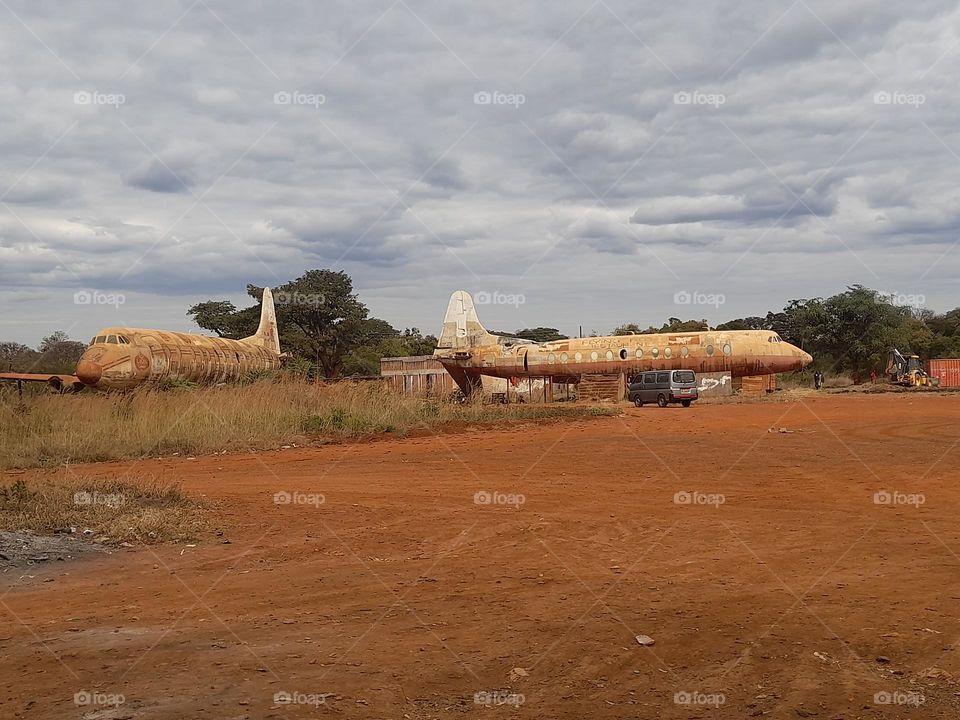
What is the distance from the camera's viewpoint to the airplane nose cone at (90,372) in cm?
2589

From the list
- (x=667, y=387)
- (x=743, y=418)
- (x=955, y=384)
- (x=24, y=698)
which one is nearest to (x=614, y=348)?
(x=667, y=387)

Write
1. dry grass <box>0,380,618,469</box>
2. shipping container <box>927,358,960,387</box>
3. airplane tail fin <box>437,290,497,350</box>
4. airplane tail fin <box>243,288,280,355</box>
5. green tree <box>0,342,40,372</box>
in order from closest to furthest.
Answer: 1. dry grass <box>0,380,618,469</box>
2. green tree <box>0,342,40,372</box>
3. airplane tail fin <box>243,288,280,355</box>
4. airplane tail fin <box>437,290,497,350</box>
5. shipping container <box>927,358,960,387</box>

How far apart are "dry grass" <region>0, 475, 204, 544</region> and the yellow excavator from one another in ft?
166

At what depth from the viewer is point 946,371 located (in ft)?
182

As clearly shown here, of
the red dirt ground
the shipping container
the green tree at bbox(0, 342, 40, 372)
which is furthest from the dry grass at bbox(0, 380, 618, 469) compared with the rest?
the shipping container

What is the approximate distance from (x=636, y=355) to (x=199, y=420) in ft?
84.9

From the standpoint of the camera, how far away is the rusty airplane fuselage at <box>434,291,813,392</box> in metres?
40.0

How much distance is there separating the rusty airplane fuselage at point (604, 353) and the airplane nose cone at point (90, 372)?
21562mm

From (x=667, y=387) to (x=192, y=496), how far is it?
2730cm

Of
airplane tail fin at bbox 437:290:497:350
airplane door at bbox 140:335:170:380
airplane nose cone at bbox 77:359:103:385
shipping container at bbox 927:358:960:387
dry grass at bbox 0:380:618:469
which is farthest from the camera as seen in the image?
shipping container at bbox 927:358:960:387

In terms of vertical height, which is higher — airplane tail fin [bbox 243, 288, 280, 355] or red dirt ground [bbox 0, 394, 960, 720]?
airplane tail fin [bbox 243, 288, 280, 355]

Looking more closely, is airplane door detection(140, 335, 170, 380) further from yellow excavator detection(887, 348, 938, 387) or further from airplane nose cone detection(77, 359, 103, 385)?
yellow excavator detection(887, 348, 938, 387)

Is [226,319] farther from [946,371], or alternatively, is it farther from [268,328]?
[946,371]

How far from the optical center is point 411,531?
961 cm
